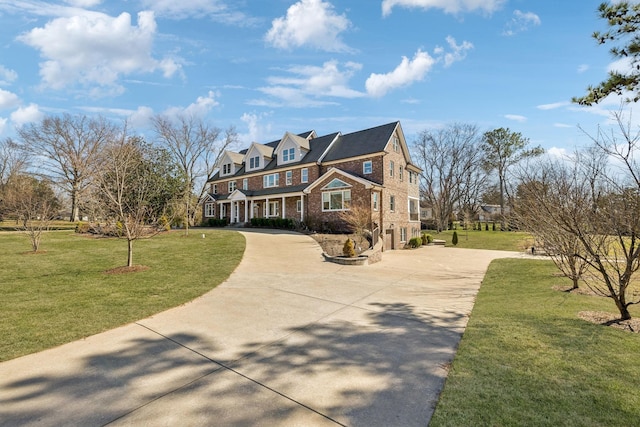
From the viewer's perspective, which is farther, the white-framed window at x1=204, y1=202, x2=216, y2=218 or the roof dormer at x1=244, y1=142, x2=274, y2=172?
the white-framed window at x1=204, y1=202, x2=216, y2=218

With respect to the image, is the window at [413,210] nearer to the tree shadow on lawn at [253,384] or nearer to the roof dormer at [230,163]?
the roof dormer at [230,163]

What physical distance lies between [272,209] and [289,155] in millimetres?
5830

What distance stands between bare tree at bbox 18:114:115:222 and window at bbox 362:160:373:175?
→ 96.9ft

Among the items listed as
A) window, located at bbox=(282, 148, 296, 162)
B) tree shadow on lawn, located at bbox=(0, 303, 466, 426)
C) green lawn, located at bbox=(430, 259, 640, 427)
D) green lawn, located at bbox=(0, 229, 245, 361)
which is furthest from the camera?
window, located at bbox=(282, 148, 296, 162)

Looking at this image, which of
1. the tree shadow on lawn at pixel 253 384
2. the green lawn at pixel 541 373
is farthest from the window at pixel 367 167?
the tree shadow on lawn at pixel 253 384

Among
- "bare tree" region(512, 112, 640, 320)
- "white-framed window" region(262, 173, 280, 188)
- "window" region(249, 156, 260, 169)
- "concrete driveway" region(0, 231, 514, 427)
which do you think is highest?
"window" region(249, 156, 260, 169)

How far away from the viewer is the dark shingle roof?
76.2ft

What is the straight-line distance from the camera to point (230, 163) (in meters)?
35.9

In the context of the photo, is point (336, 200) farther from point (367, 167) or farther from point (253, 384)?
point (253, 384)

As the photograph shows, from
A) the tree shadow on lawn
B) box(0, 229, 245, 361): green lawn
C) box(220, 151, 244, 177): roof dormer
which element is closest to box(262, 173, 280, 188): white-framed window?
box(220, 151, 244, 177): roof dormer

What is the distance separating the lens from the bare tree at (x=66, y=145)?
32.8 meters

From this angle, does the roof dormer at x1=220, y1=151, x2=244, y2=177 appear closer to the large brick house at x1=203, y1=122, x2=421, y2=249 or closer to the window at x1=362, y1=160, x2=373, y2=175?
the large brick house at x1=203, y1=122, x2=421, y2=249

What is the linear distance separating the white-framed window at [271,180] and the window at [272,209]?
1951 mm

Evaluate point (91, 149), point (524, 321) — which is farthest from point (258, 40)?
point (91, 149)
